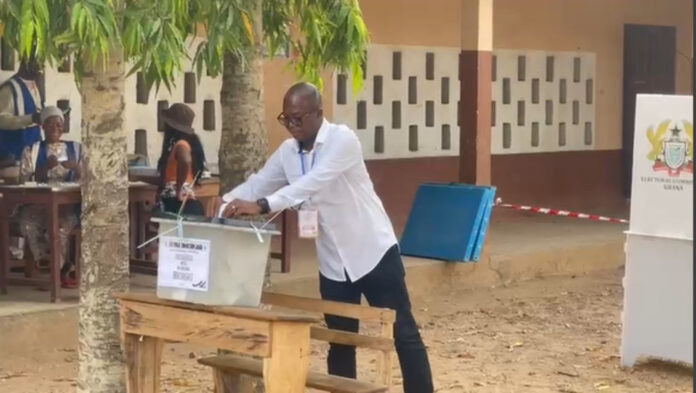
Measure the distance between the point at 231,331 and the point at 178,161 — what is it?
421 centimetres

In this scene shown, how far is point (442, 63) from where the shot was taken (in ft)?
43.5

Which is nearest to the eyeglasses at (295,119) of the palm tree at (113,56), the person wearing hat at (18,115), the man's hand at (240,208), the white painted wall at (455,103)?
the palm tree at (113,56)

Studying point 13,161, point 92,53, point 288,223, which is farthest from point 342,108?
point 92,53

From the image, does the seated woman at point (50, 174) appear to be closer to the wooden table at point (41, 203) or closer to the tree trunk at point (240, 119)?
the wooden table at point (41, 203)

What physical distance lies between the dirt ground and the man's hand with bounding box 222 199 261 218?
7.51 feet

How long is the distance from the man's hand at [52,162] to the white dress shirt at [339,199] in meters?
3.26

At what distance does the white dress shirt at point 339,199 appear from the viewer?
5.88m

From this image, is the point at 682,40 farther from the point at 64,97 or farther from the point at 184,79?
the point at 64,97

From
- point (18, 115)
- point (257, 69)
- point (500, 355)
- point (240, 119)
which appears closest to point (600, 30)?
point (500, 355)

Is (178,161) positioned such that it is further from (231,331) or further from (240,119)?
(231,331)

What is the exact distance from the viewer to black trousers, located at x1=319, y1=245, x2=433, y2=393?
615 cm

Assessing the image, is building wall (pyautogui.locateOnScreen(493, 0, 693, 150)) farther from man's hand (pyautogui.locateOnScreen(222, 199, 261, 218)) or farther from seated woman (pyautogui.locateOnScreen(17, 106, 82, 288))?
man's hand (pyautogui.locateOnScreen(222, 199, 261, 218))

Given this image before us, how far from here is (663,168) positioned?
7.73 meters

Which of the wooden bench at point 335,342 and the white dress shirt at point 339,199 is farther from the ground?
the white dress shirt at point 339,199
